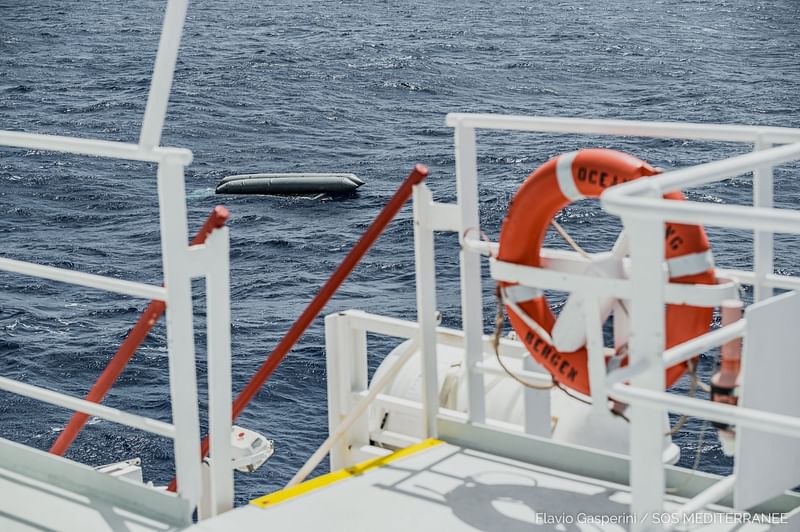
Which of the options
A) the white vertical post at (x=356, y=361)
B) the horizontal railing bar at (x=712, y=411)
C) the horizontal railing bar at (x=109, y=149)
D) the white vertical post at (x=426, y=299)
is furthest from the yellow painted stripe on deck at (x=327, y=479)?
the horizontal railing bar at (x=712, y=411)

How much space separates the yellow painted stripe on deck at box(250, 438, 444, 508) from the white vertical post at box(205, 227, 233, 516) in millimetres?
126

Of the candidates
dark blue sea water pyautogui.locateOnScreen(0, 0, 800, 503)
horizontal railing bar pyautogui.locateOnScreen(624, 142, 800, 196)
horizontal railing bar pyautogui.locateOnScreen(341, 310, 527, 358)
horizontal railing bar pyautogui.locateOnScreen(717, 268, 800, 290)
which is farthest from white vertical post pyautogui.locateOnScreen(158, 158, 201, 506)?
dark blue sea water pyautogui.locateOnScreen(0, 0, 800, 503)

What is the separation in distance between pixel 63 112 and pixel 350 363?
39454 millimetres

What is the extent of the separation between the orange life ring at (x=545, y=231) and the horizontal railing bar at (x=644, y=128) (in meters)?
0.09

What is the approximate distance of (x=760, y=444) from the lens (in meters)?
3.48

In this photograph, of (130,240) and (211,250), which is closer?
(211,250)

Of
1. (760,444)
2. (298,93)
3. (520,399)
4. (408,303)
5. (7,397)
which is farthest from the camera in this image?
(298,93)

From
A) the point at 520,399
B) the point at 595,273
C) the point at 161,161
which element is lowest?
the point at 520,399

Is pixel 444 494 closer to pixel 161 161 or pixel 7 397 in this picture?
pixel 161 161

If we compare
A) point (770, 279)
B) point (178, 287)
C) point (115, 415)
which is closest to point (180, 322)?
point (178, 287)

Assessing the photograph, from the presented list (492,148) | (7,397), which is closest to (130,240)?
(7,397)

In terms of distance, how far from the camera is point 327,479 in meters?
4.44

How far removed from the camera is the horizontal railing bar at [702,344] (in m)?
3.09

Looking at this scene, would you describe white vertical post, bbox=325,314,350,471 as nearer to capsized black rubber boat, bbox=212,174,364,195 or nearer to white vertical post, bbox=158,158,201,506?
white vertical post, bbox=158,158,201,506
